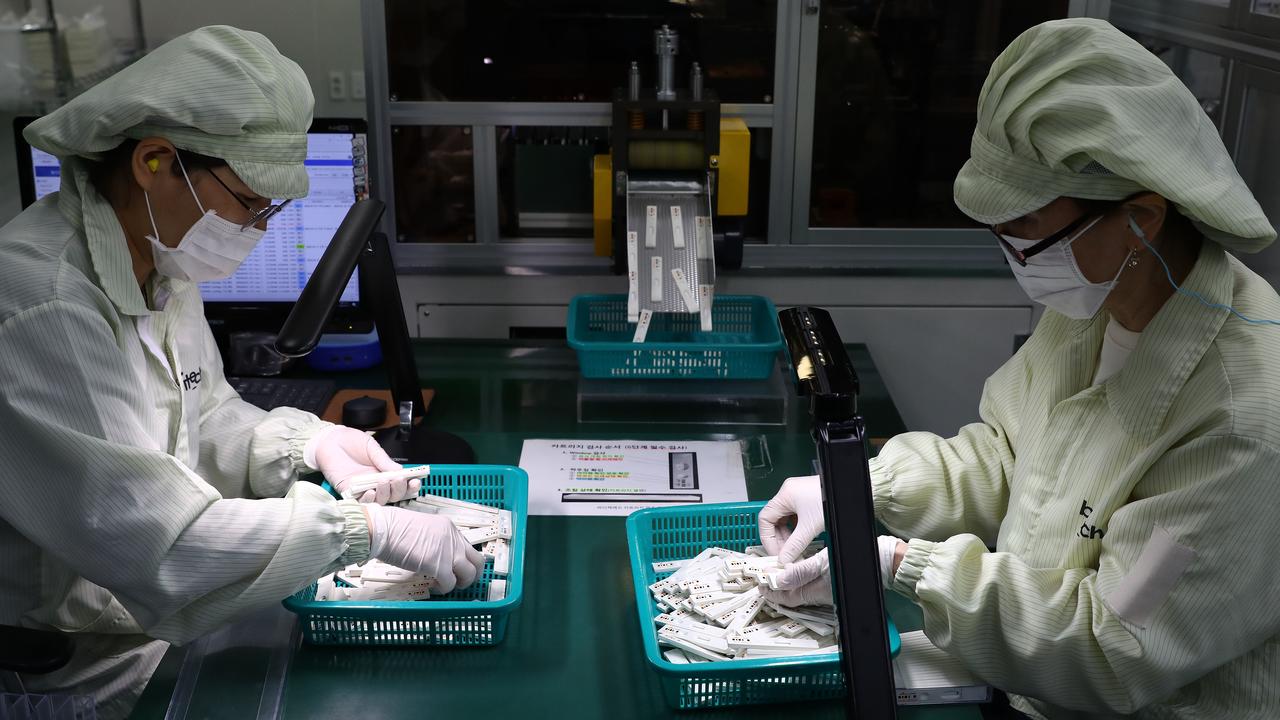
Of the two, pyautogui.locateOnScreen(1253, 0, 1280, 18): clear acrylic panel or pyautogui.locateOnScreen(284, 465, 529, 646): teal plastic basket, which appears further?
pyautogui.locateOnScreen(1253, 0, 1280, 18): clear acrylic panel

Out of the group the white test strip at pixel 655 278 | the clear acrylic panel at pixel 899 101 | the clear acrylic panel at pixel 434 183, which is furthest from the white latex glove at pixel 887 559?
the clear acrylic panel at pixel 434 183

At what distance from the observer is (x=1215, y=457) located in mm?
1312

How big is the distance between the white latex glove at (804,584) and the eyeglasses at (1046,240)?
49 centimetres

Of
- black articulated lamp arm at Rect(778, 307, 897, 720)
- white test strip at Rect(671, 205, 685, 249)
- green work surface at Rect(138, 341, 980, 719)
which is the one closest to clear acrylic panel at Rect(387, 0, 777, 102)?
white test strip at Rect(671, 205, 685, 249)

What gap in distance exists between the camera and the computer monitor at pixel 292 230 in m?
2.47

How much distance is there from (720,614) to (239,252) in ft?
3.00

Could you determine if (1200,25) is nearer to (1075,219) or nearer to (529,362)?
(1075,219)

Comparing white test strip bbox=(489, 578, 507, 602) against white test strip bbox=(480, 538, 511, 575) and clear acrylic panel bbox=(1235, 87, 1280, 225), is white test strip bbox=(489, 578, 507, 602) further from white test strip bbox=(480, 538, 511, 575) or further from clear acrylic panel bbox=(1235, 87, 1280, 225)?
clear acrylic panel bbox=(1235, 87, 1280, 225)

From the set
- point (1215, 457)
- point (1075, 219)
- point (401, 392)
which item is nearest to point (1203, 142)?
point (1075, 219)

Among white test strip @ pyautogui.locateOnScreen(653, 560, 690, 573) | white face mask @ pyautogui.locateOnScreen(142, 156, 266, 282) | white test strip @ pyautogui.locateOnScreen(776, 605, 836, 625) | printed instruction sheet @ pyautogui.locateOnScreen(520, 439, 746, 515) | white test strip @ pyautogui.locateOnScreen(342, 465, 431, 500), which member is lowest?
printed instruction sheet @ pyautogui.locateOnScreen(520, 439, 746, 515)

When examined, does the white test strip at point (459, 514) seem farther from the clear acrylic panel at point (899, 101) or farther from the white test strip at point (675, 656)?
the clear acrylic panel at point (899, 101)

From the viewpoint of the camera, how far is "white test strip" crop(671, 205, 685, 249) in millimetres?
2627

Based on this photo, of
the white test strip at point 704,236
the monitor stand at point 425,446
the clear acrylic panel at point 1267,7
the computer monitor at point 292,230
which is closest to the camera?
the monitor stand at point 425,446

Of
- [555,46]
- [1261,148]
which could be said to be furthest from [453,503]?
[1261,148]
